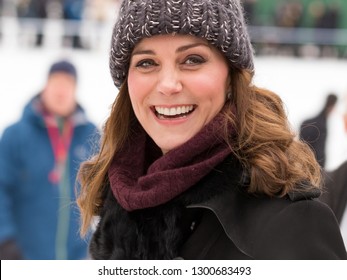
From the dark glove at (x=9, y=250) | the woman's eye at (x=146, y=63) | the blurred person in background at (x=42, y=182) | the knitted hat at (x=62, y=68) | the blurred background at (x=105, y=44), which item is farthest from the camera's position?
the blurred background at (x=105, y=44)

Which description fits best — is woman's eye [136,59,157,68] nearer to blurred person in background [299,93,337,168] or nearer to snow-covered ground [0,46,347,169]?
blurred person in background [299,93,337,168]

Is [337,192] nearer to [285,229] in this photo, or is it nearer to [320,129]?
[285,229]

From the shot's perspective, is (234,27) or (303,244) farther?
(234,27)

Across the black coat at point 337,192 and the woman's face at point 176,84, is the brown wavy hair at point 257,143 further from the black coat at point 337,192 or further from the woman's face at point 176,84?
the black coat at point 337,192

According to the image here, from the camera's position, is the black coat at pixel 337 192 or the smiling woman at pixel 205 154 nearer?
the smiling woman at pixel 205 154

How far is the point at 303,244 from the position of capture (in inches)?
69.4

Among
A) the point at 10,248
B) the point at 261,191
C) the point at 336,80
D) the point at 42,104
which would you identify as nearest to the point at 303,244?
the point at 261,191

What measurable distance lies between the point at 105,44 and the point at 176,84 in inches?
595

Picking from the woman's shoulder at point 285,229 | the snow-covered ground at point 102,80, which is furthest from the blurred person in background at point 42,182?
the snow-covered ground at point 102,80

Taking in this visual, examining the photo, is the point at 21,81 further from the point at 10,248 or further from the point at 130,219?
the point at 130,219

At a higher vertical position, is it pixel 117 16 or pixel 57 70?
pixel 117 16

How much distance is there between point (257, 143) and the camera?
1968 mm

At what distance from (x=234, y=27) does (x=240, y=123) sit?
274 mm

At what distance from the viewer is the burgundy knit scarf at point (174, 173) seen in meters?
1.95
